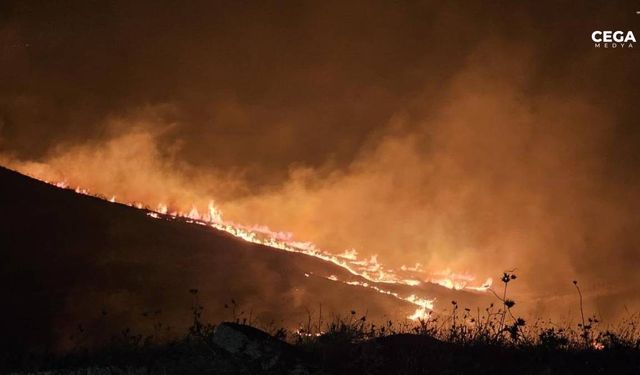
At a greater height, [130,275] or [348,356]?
[130,275]

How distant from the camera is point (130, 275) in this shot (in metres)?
29.3

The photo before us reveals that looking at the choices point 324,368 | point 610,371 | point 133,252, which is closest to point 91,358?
point 324,368

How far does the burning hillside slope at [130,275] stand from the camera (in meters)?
25.1

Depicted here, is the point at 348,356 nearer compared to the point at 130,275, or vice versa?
the point at 348,356

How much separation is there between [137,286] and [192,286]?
2.88 meters

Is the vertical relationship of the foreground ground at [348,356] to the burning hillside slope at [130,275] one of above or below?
below

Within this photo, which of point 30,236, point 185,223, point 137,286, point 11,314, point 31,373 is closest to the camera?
point 31,373

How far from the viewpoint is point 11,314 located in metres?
23.6

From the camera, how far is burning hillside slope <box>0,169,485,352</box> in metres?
25.1

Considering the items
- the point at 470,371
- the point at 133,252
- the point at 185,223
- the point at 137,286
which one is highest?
the point at 185,223

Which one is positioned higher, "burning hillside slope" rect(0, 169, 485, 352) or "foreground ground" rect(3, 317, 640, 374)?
"burning hillside slope" rect(0, 169, 485, 352)

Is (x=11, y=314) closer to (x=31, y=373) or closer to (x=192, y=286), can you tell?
(x=192, y=286)

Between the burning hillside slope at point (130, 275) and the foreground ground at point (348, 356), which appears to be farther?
the burning hillside slope at point (130, 275)

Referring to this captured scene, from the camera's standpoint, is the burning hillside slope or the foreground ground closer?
the foreground ground
